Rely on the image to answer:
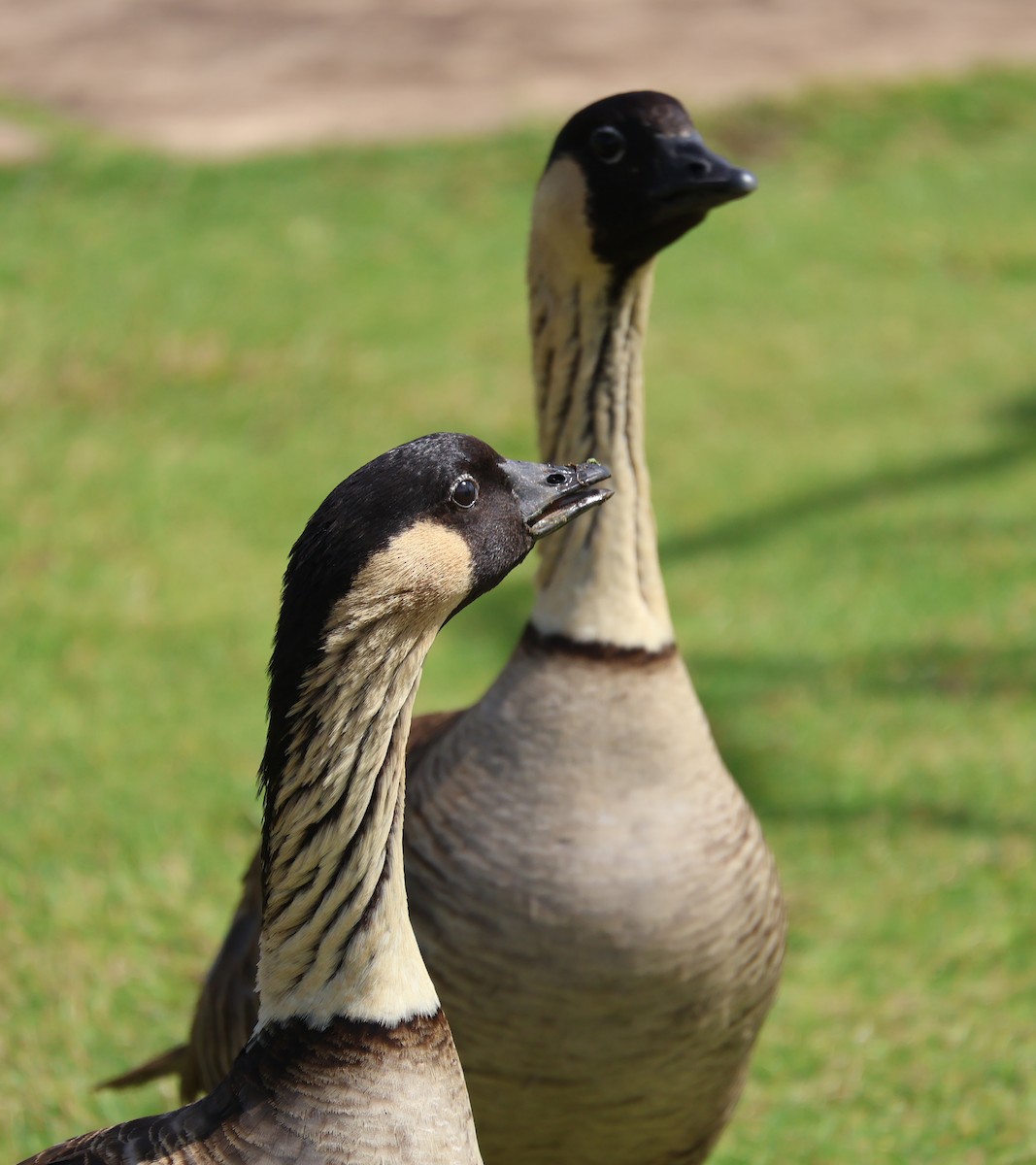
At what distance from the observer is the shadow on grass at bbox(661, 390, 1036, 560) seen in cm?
667

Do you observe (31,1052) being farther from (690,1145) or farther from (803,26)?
(803,26)

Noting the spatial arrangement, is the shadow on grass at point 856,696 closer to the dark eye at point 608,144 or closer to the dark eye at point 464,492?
the dark eye at point 608,144

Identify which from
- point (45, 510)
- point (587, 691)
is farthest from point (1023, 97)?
point (587, 691)

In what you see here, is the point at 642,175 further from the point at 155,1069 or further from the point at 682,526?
the point at 682,526

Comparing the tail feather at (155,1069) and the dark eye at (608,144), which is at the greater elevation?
the dark eye at (608,144)

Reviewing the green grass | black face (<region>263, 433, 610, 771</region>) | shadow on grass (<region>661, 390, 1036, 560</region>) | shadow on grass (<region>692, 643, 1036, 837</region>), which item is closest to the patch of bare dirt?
the green grass

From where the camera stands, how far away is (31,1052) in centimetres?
376

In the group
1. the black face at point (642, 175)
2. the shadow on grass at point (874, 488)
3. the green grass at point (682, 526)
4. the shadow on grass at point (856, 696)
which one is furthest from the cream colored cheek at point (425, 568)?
the shadow on grass at point (874, 488)

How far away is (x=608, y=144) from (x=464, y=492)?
1.12m

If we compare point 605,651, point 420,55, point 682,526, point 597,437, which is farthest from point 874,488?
point 420,55

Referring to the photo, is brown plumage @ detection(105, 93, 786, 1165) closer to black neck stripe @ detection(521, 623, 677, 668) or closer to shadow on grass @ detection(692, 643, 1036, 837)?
black neck stripe @ detection(521, 623, 677, 668)

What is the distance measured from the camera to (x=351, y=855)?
2.11 metres

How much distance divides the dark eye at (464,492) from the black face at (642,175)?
0.98 meters

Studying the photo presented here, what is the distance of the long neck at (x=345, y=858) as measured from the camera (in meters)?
2.04
